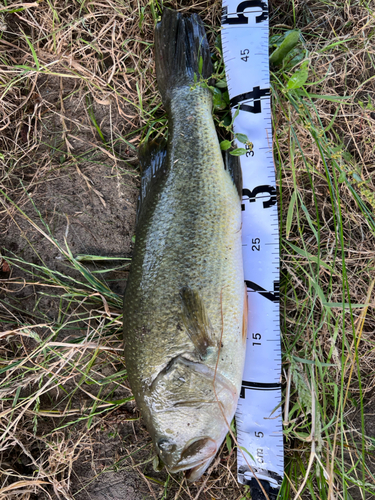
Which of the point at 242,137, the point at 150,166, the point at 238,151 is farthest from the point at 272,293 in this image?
the point at 150,166

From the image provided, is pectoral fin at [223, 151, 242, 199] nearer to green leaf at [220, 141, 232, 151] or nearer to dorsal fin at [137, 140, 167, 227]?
green leaf at [220, 141, 232, 151]

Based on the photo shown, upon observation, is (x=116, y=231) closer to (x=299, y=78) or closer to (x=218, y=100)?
(x=218, y=100)

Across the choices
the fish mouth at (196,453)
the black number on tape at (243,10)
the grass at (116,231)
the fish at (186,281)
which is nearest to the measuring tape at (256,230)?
the black number on tape at (243,10)

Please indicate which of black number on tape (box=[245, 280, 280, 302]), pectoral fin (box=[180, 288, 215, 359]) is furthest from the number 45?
pectoral fin (box=[180, 288, 215, 359])

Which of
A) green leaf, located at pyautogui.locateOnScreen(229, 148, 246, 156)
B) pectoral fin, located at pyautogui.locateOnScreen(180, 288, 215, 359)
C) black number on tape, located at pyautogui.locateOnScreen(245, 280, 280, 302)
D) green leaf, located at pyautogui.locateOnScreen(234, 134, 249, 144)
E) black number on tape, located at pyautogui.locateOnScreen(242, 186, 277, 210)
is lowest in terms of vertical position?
pectoral fin, located at pyautogui.locateOnScreen(180, 288, 215, 359)

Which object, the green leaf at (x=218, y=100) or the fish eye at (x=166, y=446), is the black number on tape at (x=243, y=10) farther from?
the fish eye at (x=166, y=446)

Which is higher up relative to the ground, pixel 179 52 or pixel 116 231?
pixel 179 52
